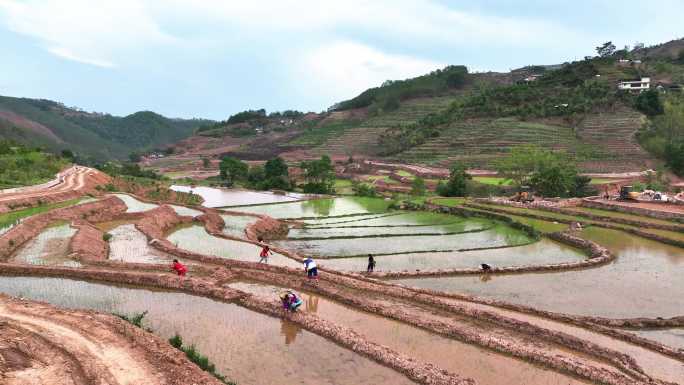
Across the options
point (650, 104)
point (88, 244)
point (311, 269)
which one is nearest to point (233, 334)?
point (311, 269)

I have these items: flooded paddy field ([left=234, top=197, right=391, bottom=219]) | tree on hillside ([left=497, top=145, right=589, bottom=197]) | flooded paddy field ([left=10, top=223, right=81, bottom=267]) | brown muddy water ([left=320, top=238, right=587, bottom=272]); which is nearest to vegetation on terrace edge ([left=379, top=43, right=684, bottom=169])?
tree on hillside ([left=497, top=145, right=589, bottom=197])

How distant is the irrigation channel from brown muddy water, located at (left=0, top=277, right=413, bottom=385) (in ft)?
0.18

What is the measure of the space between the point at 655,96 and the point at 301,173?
5229 cm

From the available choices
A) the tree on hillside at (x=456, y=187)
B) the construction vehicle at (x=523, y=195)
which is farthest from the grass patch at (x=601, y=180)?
the tree on hillside at (x=456, y=187)

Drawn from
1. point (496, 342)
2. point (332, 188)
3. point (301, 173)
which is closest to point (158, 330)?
point (496, 342)

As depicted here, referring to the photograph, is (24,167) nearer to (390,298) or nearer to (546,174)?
(390,298)

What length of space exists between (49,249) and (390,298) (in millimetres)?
14566

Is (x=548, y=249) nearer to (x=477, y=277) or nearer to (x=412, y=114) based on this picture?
(x=477, y=277)

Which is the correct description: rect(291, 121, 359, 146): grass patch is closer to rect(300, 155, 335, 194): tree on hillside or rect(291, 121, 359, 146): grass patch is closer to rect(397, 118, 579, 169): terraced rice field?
rect(397, 118, 579, 169): terraced rice field

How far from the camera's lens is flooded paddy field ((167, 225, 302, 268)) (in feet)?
65.4

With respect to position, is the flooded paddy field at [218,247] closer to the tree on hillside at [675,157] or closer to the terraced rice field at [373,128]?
the tree on hillside at [675,157]

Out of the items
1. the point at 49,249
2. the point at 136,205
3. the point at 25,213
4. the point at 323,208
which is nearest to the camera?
the point at 49,249

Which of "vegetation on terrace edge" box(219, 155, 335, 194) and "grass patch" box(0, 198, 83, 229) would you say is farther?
"vegetation on terrace edge" box(219, 155, 335, 194)

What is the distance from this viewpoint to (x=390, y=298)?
1493cm
